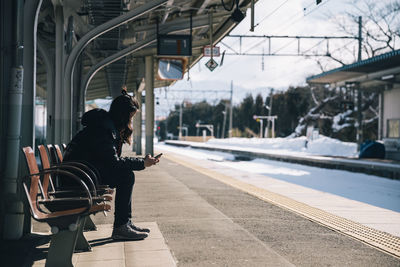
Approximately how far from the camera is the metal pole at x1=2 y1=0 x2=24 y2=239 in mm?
4516

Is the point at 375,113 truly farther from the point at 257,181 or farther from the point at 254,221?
the point at 254,221

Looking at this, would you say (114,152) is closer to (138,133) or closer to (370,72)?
(370,72)

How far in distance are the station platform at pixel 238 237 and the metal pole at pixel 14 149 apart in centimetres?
45

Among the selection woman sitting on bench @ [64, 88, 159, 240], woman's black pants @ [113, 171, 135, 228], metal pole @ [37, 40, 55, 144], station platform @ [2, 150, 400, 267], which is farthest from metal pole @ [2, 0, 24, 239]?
metal pole @ [37, 40, 55, 144]

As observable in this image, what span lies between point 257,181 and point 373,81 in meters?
12.4

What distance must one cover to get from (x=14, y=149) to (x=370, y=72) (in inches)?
725

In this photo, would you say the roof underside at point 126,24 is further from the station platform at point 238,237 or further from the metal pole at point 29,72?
the metal pole at point 29,72

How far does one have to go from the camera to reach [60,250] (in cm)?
331

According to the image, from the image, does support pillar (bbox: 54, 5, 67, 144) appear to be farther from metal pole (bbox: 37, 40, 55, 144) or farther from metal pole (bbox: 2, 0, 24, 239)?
metal pole (bbox: 2, 0, 24, 239)

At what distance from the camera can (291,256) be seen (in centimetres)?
402

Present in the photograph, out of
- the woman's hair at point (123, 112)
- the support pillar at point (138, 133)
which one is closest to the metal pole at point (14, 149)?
the woman's hair at point (123, 112)

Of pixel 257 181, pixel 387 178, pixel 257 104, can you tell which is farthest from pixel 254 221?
pixel 257 104

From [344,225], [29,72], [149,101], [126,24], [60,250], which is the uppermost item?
[126,24]

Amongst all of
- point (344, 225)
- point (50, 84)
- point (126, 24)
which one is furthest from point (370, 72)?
point (344, 225)
